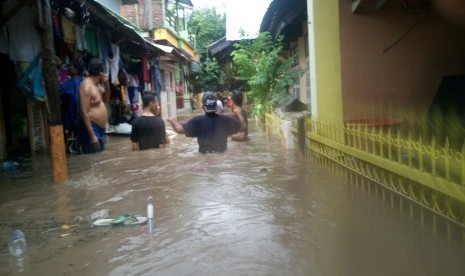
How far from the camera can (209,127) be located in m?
6.31

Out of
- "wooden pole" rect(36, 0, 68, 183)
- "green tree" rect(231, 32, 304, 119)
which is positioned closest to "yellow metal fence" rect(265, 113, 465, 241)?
"wooden pole" rect(36, 0, 68, 183)

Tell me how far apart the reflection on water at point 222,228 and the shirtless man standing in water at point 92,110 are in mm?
1251

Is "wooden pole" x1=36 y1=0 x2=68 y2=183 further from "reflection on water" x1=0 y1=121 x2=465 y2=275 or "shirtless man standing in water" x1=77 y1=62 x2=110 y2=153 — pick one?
"shirtless man standing in water" x1=77 y1=62 x2=110 y2=153

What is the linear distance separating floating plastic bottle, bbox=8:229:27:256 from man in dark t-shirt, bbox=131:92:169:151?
314cm

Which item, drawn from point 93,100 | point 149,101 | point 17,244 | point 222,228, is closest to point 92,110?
point 93,100

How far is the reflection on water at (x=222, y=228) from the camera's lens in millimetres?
2871

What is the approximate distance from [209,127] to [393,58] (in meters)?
2.93

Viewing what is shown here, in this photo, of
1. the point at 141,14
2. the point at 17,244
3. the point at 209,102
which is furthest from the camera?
the point at 141,14

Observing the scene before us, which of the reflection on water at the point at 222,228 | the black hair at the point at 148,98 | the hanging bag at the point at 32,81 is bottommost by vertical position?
the reflection on water at the point at 222,228

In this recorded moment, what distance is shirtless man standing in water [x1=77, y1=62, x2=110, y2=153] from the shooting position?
23.0 ft

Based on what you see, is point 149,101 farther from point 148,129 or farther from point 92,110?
point 92,110

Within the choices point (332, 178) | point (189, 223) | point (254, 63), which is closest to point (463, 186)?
point (189, 223)

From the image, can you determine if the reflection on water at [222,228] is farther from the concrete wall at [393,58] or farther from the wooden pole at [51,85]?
the concrete wall at [393,58]

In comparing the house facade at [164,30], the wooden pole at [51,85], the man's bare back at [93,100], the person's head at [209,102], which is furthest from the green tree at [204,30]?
the wooden pole at [51,85]
